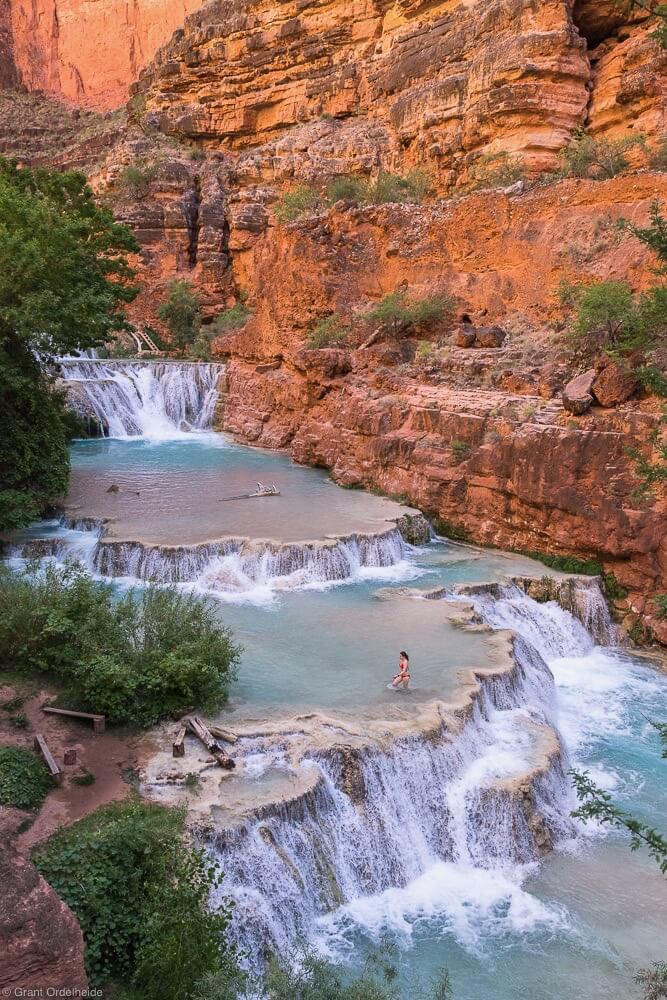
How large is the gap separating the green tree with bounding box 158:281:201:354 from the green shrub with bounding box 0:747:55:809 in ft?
88.6

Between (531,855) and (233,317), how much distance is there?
80.3ft

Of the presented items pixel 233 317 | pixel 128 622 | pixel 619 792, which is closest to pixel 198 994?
pixel 128 622

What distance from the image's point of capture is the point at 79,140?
4475cm

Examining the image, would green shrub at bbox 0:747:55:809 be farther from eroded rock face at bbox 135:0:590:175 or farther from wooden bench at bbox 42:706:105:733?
eroded rock face at bbox 135:0:590:175

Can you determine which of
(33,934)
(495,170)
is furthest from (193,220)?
(33,934)

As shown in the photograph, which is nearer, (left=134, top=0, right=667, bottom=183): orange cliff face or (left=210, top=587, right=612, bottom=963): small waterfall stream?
(left=210, top=587, right=612, bottom=963): small waterfall stream

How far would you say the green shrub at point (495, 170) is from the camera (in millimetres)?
22627

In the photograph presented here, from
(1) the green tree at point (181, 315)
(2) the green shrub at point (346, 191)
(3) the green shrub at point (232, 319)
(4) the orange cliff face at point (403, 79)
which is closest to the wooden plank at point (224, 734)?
(3) the green shrub at point (232, 319)

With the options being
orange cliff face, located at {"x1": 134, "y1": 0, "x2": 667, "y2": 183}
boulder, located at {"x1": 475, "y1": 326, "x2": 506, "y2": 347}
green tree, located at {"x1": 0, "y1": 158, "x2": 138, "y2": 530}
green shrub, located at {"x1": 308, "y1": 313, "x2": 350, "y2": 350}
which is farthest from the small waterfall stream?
orange cliff face, located at {"x1": 134, "y1": 0, "x2": 667, "y2": 183}

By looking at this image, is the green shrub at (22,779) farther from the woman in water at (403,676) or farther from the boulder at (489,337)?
the boulder at (489,337)

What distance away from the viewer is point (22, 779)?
648cm

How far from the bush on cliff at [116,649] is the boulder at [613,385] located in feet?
24.9

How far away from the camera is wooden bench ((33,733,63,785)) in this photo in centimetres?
669

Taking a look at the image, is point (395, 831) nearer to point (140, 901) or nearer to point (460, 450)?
point (140, 901)
